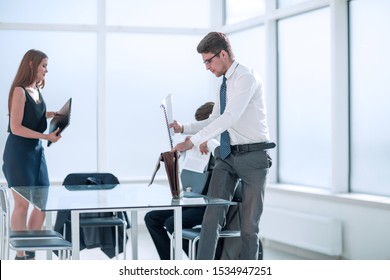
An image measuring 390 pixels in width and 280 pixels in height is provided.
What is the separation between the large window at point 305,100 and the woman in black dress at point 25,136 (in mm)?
2149

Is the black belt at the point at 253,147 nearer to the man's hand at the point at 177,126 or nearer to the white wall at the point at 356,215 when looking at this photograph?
the man's hand at the point at 177,126

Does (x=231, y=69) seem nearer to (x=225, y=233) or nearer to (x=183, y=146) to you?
(x=183, y=146)

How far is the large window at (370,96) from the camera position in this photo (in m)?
5.00

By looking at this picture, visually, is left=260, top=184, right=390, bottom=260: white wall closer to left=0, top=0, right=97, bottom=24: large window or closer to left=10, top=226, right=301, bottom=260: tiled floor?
left=10, top=226, right=301, bottom=260: tiled floor

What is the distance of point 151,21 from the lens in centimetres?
696

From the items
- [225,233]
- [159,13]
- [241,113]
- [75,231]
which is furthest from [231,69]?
[159,13]

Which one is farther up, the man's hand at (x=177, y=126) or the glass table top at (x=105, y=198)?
the man's hand at (x=177, y=126)

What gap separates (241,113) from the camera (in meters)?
3.61

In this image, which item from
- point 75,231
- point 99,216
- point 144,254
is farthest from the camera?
point 144,254

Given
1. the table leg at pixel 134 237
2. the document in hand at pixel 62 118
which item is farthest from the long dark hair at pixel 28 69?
the table leg at pixel 134 237

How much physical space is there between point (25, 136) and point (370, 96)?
2406mm

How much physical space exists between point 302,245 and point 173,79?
2.34 meters

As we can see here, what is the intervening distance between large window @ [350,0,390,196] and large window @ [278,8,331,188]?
0.30 meters

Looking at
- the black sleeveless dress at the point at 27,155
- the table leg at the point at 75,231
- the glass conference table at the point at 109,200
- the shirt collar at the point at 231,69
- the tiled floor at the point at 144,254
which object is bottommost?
the tiled floor at the point at 144,254
